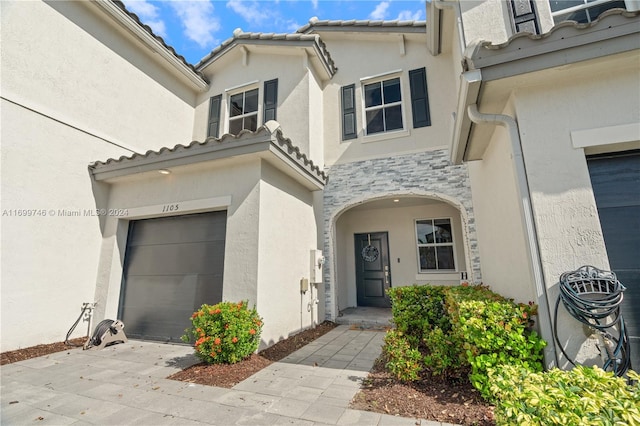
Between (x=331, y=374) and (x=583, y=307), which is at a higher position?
(x=583, y=307)

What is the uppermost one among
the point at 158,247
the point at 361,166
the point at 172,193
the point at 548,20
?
the point at 548,20

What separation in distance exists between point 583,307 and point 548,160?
1597 millimetres

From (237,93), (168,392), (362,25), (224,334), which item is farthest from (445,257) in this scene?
(237,93)

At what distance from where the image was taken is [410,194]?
7.46 metres

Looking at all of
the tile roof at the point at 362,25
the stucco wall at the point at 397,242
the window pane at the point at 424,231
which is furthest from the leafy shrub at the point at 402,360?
the tile roof at the point at 362,25

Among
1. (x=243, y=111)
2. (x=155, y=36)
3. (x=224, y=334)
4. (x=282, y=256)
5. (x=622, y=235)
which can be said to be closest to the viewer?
(x=622, y=235)

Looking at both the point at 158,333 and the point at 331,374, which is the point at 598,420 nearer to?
the point at 331,374

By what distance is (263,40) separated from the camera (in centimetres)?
897

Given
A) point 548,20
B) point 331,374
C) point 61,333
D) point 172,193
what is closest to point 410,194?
point 548,20

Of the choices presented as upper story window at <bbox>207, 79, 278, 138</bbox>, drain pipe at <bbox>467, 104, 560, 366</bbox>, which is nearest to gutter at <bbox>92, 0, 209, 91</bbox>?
upper story window at <bbox>207, 79, 278, 138</bbox>

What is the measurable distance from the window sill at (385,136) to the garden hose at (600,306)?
5.66 m

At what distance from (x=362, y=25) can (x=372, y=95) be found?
7.49 ft

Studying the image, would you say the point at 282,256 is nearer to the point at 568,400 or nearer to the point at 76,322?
the point at 76,322

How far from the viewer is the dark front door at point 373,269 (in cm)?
927
